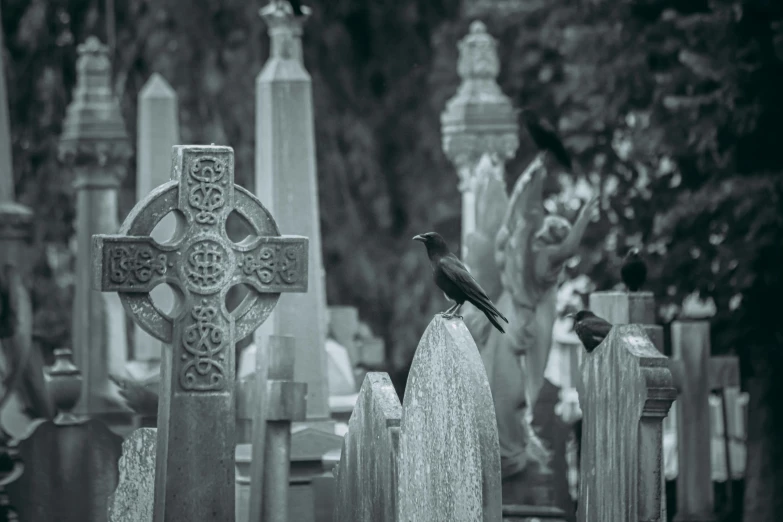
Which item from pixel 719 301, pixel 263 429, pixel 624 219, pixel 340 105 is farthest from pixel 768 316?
pixel 340 105

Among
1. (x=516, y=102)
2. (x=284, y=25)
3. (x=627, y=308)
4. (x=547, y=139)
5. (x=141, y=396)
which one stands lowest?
(x=141, y=396)

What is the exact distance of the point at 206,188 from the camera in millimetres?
7969

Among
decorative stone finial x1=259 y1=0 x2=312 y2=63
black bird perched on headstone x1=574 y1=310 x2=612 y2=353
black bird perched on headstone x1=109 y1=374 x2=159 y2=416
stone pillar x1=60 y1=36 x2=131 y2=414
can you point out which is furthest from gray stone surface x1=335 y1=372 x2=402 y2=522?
stone pillar x1=60 y1=36 x2=131 y2=414

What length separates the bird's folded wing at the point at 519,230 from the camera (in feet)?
39.5

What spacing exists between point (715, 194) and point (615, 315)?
12.6 feet

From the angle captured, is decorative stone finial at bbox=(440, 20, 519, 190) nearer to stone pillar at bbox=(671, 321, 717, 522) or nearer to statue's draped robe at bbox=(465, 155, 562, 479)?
statue's draped robe at bbox=(465, 155, 562, 479)

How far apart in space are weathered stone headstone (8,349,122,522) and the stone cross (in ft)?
6.94

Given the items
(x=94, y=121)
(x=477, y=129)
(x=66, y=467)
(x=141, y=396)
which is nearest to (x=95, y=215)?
(x=94, y=121)

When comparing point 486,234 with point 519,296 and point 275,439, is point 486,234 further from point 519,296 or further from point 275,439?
point 275,439

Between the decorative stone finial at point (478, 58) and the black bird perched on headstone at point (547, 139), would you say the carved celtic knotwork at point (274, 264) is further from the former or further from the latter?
the decorative stone finial at point (478, 58)

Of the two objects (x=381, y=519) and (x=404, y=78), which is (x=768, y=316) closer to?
(x=381, y=519)

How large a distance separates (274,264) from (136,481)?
117cm

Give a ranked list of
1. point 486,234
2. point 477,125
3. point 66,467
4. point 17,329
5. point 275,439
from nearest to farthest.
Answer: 1. point 275,439
2. point 66,467
3. point 486,234
4. point 17,329
5. point 477,125

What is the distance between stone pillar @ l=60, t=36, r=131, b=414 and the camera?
13.9m
